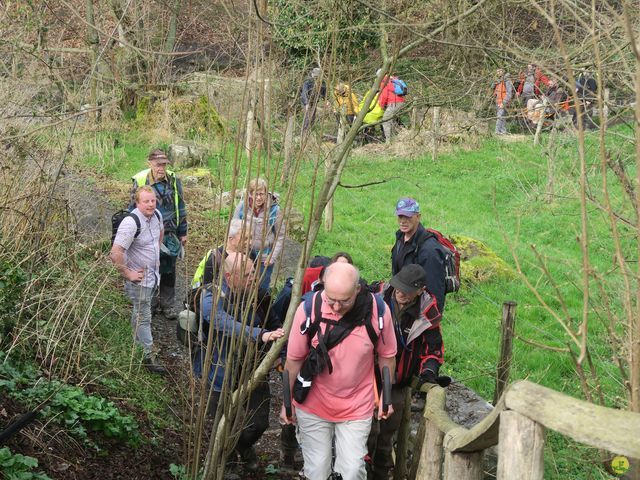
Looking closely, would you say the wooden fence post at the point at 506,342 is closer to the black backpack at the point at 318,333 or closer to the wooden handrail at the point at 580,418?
the black backpack at the point at 318,333

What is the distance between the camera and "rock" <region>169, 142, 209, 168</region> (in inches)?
590

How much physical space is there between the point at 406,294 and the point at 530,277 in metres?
6.30

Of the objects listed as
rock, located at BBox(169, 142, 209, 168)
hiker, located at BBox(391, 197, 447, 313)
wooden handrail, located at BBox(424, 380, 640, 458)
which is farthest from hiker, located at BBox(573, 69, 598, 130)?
rock, located at BBox(169, 142, 209, 168)

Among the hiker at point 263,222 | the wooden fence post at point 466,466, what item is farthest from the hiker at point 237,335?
the wooden fence post at point 466,466

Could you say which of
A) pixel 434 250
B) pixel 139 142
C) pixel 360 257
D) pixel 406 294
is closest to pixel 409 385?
pixel 406 294

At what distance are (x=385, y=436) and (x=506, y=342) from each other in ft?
4.29

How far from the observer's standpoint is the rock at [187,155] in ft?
49.2

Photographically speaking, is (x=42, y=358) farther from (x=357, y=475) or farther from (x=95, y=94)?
(x=95, y=94)

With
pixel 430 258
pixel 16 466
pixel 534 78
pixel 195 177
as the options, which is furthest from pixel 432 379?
pixel 195 177

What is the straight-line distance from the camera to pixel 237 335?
4695 mm

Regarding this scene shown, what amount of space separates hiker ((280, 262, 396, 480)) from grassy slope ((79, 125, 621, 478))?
1459mm

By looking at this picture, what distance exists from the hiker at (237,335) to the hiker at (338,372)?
26 cm

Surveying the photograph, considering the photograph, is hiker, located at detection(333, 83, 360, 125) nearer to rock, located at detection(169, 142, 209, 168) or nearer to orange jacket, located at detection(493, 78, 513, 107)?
orange jacket, located at detection(493, 78, 513, 107)

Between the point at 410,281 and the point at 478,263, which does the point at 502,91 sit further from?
the point at 478,263
